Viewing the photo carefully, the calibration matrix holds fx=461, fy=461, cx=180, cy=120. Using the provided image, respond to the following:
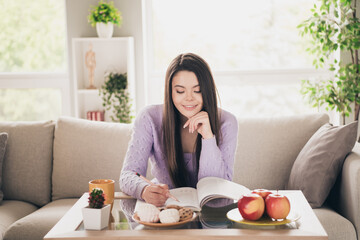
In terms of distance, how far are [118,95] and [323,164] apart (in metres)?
2.03

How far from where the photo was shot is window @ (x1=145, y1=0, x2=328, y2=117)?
13.4ft

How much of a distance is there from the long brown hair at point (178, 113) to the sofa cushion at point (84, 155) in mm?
734

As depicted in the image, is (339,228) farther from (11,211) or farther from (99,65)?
(99,65)

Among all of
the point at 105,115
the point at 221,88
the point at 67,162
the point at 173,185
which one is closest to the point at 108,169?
the point at 67,162

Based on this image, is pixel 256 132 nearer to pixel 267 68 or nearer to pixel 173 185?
pixel 173 185

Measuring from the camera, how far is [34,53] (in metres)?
4.19

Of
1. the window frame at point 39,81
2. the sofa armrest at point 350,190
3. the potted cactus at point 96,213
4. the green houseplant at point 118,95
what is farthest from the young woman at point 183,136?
the window frame at point 39,81

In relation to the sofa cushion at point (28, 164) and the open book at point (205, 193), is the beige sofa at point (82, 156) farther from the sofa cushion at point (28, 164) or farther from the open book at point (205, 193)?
the open book at point (205, 193)

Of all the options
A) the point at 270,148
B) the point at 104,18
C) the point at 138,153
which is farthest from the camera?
the point at 104,18

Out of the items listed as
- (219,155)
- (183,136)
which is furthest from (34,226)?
(219,155)

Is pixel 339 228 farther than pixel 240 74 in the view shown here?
No

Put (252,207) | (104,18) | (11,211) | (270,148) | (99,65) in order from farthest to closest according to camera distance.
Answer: (99,65) < (104,18) < (270,148) < (11,211) < (252,207)

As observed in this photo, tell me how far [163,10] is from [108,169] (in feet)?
6.41

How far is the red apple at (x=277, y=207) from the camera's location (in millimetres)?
1369
